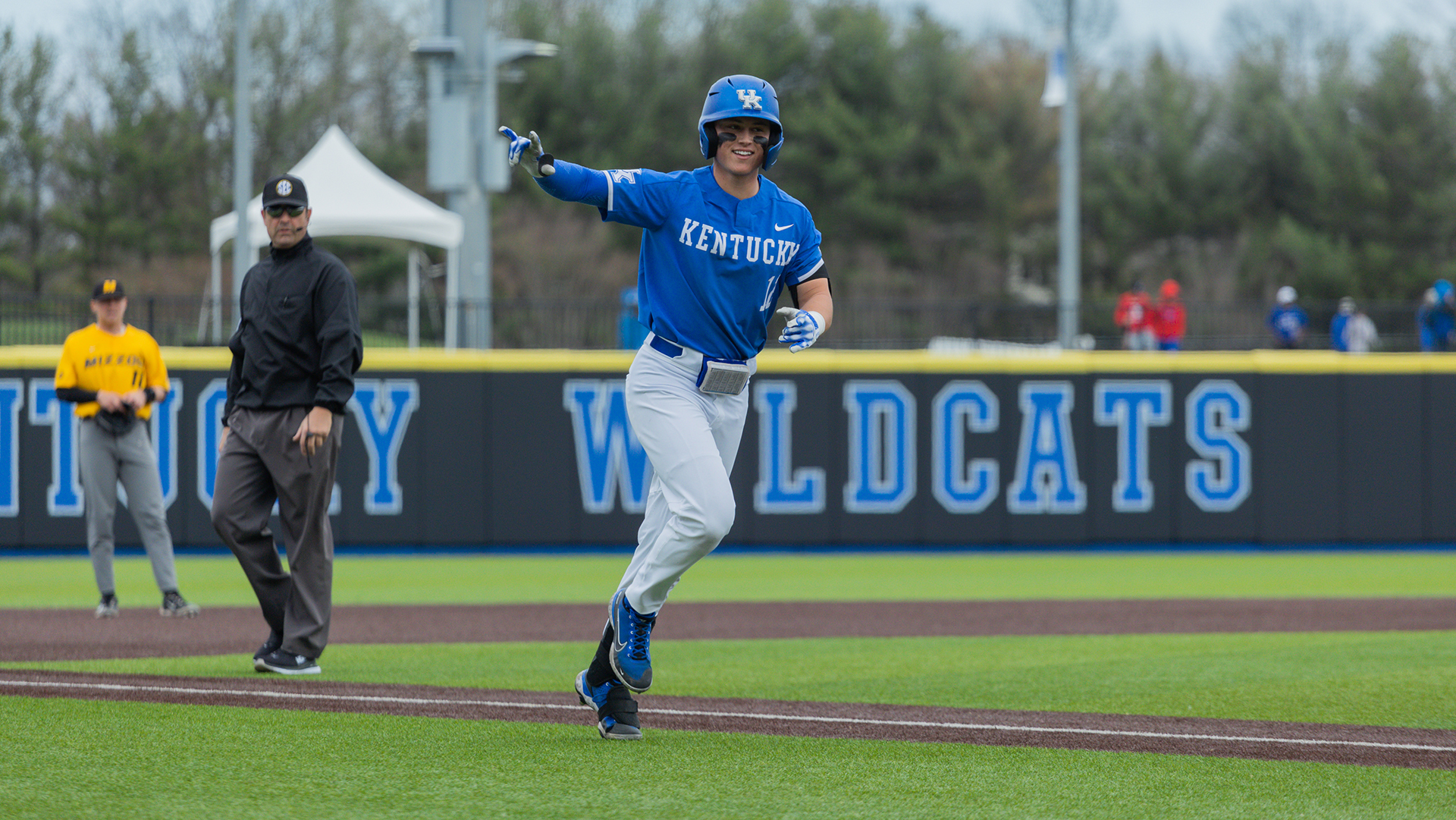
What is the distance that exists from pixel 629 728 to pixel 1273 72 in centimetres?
4831

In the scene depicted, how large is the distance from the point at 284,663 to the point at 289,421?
1.04 meters

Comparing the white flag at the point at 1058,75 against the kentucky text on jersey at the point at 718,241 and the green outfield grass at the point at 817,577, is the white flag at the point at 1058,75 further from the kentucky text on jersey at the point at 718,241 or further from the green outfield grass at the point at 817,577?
the kentucky text on jersey at the point at 718,241

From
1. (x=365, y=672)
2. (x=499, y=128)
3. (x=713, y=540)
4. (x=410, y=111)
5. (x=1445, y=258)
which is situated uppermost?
(x=410, y=111)

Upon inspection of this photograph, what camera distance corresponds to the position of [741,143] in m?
5.50

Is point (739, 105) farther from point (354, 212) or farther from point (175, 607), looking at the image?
point (354, 212)

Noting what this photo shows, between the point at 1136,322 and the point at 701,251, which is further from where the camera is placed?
the point at 1136,322

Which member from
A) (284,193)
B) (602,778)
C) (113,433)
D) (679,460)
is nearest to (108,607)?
(113,433)

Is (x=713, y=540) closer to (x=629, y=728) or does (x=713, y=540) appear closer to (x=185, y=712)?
(x=629, y=728)

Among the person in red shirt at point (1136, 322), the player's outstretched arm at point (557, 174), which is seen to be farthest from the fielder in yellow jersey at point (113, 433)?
the person in red shirt at point (1136, 322)

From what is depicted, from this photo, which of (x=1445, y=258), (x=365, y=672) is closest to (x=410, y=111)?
(x=1445, y=258)

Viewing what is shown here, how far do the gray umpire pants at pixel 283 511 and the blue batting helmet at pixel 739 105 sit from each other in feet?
8.02

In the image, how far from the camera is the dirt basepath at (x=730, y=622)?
336 inches

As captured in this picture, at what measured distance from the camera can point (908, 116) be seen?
48.0 metres

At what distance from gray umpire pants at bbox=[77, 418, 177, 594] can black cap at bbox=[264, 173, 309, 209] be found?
10.6 ft
